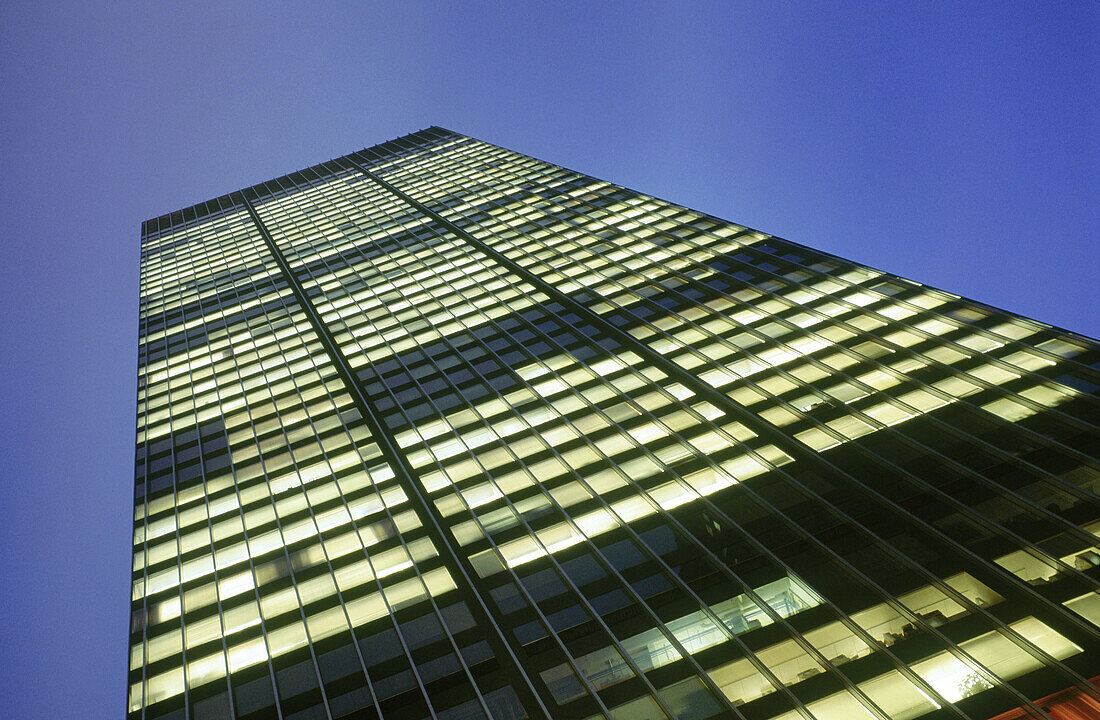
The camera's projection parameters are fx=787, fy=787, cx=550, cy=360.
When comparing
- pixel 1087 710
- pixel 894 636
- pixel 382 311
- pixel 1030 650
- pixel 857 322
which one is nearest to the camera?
pixel 1087 710

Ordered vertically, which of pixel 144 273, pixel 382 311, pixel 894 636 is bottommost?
pixel 144 273

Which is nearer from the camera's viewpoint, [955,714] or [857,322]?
[955,714]

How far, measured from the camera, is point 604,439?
37500 millimetres

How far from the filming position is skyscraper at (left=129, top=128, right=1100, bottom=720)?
23.4m

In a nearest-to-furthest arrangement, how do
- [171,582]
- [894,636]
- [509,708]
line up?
[894,636]
[509,708]
[171,582]

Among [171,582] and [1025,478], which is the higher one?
[1025,478]

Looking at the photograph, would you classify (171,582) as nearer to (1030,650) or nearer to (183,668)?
(183,668)

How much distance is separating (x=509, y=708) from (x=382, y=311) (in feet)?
127

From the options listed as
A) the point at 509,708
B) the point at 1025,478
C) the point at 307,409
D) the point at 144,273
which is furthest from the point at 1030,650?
the point at 144,273

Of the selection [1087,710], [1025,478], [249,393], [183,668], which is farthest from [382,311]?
[1087,710]

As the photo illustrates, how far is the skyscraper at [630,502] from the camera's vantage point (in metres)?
23.4

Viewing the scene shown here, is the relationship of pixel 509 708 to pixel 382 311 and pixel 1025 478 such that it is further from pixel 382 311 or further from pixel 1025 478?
pixel 382 311

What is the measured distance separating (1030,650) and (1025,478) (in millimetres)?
8315

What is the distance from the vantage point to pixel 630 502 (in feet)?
106
